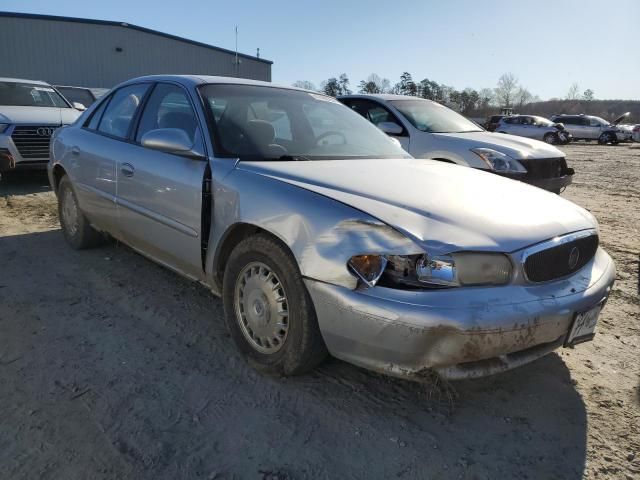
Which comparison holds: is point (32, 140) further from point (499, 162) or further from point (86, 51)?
point (86, 51)

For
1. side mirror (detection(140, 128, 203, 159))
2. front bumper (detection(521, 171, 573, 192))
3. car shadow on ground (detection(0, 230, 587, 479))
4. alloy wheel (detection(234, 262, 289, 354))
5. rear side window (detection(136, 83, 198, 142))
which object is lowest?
car shadow on ground (detection(0, 230, 587, 479))

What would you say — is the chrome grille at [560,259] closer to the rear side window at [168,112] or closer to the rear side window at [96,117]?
the rear side window at [168,112]

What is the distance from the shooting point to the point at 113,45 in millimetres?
28641

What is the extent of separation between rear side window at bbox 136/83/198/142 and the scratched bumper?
1.54 m

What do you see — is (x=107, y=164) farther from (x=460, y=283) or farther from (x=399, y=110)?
(x=399, y=110)

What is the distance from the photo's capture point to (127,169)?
348 cm

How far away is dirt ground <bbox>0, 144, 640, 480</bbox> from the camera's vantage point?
6.54ft

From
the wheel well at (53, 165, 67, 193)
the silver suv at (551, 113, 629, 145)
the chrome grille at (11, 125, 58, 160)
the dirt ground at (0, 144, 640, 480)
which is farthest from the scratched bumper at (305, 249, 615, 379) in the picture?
the silver suv at (551, 113, 629, 145)

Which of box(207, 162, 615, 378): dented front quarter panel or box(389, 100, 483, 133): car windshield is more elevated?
box(389, 100, 483, 133): car windshield

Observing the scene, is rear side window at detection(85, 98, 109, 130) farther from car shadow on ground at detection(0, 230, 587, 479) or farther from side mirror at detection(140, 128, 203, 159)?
car shadow on ground at detection(0, 230, 587, 479)

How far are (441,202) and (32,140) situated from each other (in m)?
6.99

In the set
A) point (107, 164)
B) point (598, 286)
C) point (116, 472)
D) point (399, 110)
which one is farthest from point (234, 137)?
point (399, 110)

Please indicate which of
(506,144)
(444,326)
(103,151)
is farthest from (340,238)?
(506,144)

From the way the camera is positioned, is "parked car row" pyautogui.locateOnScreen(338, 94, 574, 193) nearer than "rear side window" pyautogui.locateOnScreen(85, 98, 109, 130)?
No
